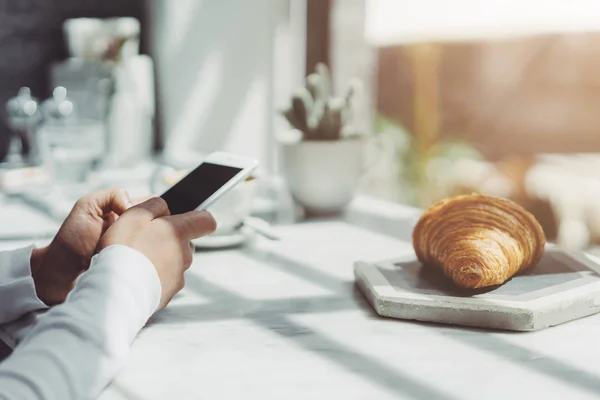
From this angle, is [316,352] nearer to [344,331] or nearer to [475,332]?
[344,331]

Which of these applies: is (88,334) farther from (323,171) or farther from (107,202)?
(323,171)

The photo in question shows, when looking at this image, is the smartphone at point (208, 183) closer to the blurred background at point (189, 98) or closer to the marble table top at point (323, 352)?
the marble table top at point (323, 352)

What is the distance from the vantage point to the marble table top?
1.64ft

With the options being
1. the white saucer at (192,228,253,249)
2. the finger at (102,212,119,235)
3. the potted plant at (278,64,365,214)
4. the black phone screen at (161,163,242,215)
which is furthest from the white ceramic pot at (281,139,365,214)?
the finger at (102,212,119,235)

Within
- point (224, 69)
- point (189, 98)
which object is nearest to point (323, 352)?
point (224, 69)

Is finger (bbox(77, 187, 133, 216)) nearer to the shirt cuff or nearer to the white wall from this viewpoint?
the shirt cuff

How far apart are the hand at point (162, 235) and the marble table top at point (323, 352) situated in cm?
6

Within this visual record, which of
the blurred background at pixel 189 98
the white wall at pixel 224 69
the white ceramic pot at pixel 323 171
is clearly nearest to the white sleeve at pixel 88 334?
the blurred background at pixel 189 98

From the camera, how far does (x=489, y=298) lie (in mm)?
640

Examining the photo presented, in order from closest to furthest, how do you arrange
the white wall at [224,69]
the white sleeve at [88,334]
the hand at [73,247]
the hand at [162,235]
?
the white sleeve at [88,334] < the hand at [162,235] < the hand at [73,247] < the white wall at [224,69]

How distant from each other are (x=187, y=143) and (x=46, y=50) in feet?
1.54

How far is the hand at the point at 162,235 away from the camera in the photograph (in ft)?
2.00

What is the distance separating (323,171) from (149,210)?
0.51 metres

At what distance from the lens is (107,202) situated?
0.76 meters
